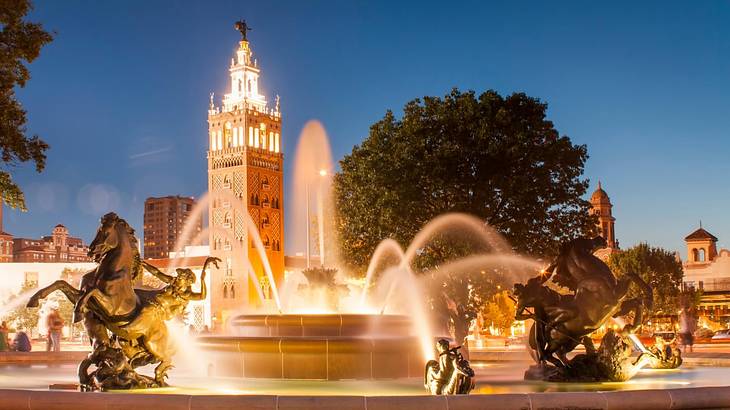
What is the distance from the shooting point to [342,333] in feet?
56.6

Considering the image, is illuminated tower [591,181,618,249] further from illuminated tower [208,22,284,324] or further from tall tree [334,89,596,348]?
tall tree [334,89,596,348]

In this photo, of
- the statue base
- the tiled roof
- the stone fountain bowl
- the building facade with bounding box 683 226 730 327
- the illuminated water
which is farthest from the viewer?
the tiled roof

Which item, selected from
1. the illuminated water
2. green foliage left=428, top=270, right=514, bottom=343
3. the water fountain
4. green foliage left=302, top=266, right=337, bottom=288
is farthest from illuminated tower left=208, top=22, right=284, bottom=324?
the illuminated water

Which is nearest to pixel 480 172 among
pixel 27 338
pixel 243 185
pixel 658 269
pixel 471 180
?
pixel 471 180

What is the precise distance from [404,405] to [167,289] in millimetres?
4818

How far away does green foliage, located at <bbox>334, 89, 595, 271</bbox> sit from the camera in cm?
3066

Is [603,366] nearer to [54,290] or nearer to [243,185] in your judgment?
[54,290]

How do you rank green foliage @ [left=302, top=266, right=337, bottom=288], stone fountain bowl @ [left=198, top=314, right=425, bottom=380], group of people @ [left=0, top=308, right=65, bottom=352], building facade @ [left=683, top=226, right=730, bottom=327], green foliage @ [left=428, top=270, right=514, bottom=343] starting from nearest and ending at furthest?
stone fountain bowl @ [left=198, top=314, right=425, bottom=380], green foliage @ [left=302, top=266, right=337, bottom=288], group of people @ [left=0, top=308, right=65, bottom=352], green foliage @ [left=428, top=270, right=514, bottom=343], building facade @ [left=683, top=226, right=730, bottom=327]

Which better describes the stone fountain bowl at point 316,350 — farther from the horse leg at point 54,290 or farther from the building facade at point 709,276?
the building facade at point 709,276

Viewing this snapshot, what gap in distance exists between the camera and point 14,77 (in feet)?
63.6

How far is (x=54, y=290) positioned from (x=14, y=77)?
8788 millimetres

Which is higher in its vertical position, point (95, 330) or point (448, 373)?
point (95, 330)

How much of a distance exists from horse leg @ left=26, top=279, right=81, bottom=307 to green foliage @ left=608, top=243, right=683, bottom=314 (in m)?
60.7

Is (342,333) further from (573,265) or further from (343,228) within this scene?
(343,228)
